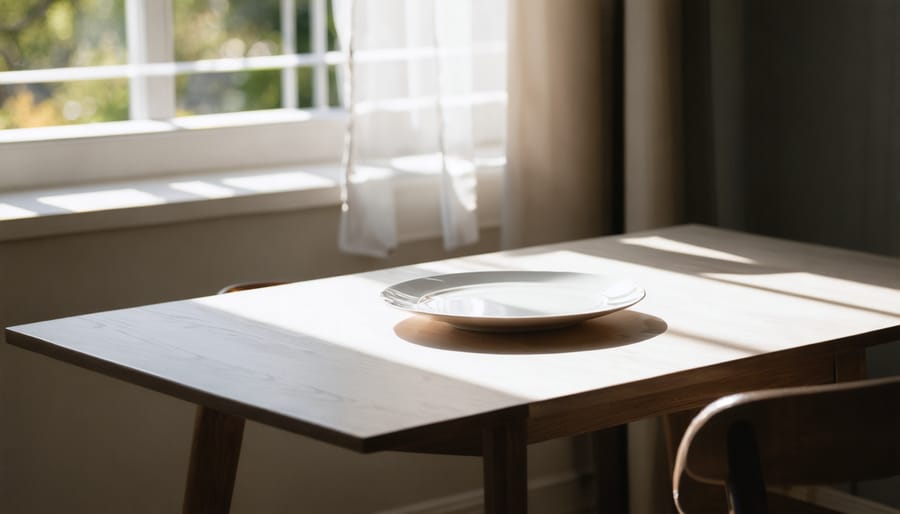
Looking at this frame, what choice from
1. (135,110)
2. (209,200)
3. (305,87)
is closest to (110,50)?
(305,87)

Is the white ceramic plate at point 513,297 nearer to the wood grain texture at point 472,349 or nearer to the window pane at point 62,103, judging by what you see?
the wood grain texture at point 472,349

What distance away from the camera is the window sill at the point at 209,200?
7.96 feet

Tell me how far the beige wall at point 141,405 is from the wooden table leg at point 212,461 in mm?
528

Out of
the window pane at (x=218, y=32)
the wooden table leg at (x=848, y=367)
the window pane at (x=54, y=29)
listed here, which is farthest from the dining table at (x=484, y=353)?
the window pane at (x=218, y=32)

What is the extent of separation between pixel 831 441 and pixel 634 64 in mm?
1533

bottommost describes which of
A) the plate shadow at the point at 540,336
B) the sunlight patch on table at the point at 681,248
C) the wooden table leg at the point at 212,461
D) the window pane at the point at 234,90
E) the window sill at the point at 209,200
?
the wooden table leg at the point at 212,461

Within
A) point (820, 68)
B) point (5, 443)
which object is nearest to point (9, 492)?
point (5, 443)

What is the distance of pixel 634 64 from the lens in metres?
2.85

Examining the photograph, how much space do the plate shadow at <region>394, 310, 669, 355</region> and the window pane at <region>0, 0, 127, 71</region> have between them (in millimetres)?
1317

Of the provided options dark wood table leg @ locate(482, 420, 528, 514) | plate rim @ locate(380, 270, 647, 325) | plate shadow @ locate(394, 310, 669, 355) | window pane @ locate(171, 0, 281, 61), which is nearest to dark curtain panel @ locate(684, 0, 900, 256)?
plate rim @ locate(380, 270, 647, 325)

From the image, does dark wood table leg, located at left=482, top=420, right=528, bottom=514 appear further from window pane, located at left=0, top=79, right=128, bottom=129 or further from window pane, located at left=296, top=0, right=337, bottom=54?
window pane, located at left=296, top=0, right=337, bottom=54

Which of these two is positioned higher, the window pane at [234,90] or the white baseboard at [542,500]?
the window pane at [234,90]

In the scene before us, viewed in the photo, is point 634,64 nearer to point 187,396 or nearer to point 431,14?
point 431,14

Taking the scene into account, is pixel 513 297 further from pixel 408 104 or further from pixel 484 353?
pixel 408 104
